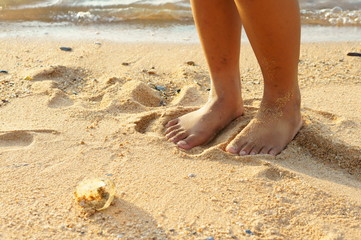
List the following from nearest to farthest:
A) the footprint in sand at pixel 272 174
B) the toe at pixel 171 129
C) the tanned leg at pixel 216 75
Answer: the footprint in sand at pixel 272 174, the tanned leg at pixel 216 75, the toe at pixel 171 129

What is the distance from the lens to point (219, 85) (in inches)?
89.4

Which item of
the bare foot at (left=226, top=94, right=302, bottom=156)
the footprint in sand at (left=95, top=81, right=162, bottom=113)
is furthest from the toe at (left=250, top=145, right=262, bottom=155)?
the footprint in sand at (left=95, top=81, right=162, bottom=113)

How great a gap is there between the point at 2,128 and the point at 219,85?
3.30ft

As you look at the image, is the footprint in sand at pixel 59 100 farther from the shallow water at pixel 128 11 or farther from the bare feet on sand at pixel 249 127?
the shallow water at pixel 128 11

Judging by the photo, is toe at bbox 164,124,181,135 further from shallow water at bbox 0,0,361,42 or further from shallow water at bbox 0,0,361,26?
shallow water at bbox 0,0,361,26

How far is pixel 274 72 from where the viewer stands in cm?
205

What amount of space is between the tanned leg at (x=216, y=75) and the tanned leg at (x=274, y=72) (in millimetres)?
157

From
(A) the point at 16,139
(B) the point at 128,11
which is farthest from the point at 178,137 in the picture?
(B) the point at 128,11

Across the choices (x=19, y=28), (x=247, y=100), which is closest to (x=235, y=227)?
(x=247, y=100)

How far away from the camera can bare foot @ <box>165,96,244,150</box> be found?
7.17 ft

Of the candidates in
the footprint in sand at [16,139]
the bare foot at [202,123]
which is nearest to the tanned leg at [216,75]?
the bare foot at [202,123]

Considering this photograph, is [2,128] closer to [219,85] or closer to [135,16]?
[219,85]

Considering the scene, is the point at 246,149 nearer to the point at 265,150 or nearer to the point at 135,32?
the point at 265,150

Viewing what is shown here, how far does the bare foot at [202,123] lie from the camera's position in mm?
2186
